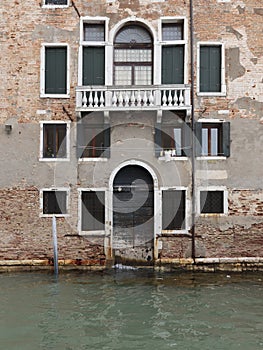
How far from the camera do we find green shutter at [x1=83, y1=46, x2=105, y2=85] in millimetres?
11914

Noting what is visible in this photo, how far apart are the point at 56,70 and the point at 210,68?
158 inches

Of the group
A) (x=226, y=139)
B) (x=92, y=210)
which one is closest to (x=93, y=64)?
(x=92, y=210)

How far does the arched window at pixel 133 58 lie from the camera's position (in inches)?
473

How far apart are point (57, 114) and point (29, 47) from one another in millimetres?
1892

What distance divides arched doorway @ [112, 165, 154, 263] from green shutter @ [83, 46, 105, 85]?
254 centimetres

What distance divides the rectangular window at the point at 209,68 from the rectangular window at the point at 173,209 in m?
2.78

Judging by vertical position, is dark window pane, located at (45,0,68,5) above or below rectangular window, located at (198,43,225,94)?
above

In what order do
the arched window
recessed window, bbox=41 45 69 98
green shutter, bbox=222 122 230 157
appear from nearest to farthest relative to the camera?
green shutter, bbox=222 122 230 157, recessed window, bbox=41 45 69 98, the arched window

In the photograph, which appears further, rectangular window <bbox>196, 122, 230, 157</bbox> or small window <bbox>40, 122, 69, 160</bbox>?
small window <bbox>40, 122, 69, 160</bbox>

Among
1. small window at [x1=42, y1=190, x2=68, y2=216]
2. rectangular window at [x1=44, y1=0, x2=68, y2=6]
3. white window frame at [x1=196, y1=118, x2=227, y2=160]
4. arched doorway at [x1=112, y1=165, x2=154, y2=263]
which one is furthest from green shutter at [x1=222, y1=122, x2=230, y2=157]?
rectangular window at [x1=44, y1=0, x2=68, y2=6]

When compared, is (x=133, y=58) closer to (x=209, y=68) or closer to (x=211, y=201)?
(x=209, y=68)

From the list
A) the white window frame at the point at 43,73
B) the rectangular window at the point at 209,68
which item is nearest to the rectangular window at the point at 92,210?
the white window frame at the point at 43,73

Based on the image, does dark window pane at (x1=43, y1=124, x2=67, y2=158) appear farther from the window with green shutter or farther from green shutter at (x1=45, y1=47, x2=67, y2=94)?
the window with green shutter

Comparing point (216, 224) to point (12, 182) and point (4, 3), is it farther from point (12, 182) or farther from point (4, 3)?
point (4, 3)
